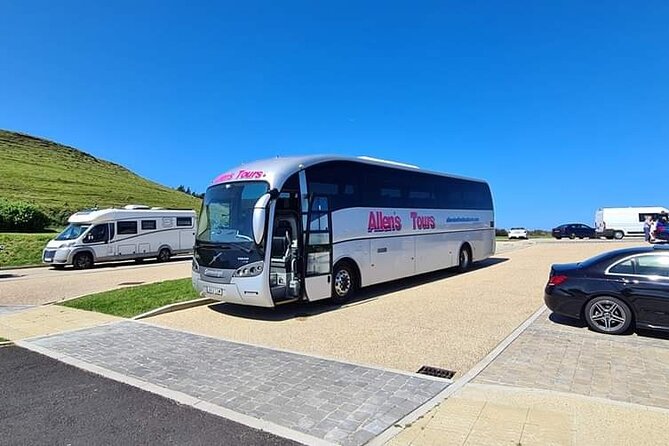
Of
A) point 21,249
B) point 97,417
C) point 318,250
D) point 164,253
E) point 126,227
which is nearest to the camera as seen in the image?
point 97,417

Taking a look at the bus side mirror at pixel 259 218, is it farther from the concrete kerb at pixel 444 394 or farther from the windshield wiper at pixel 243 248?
the concrete kerb at pixel 444 394

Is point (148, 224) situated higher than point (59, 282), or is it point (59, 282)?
point (148, 224)

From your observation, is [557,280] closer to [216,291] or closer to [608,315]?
[608,315]

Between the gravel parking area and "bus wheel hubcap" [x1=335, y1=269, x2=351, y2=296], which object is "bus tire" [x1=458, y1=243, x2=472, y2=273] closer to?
the gravel parking area

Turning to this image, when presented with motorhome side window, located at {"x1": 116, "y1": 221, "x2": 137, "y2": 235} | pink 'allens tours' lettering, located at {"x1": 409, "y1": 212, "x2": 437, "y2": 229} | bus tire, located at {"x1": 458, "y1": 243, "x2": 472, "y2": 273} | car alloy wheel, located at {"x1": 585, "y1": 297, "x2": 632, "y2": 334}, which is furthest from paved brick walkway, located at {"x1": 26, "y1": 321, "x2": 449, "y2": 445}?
motorhome side window, located at {"x1": 116, "y1": 221, "x2": 137, "y2": 235}

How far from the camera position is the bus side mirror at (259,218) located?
8203 millimetres

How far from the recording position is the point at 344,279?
1035 centimetres

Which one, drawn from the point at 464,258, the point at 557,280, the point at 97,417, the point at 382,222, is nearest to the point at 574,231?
the point at 464,258

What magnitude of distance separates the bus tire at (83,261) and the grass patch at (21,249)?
4.39m

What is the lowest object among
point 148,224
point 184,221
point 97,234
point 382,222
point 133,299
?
point 133,299

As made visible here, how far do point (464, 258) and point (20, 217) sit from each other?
103 ft

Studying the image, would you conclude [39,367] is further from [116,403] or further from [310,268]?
[310,268]

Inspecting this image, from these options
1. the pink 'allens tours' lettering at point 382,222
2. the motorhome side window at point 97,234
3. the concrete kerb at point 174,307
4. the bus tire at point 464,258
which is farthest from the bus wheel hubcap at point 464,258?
the motorhome side window at point 97,234

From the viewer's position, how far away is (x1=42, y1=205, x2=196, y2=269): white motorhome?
2048cm
